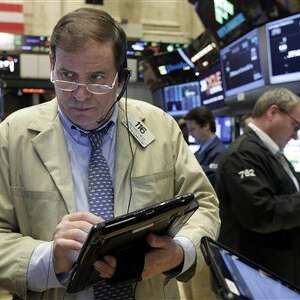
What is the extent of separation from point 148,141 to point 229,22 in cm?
263

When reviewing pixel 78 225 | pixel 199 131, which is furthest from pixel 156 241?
pixel 199 131

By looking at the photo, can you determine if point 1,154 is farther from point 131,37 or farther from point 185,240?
point 131,37

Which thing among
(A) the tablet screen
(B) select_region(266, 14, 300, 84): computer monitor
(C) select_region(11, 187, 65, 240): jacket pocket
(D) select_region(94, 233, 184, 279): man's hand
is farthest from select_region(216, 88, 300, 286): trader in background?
(A) the tablet screen

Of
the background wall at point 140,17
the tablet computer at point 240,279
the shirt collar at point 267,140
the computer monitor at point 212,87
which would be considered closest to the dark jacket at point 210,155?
the computer monitor at point 212,87

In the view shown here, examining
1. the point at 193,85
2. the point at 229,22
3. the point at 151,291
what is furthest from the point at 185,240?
the point at 193,85

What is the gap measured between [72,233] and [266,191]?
1608mm

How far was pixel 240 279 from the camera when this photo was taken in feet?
2.93

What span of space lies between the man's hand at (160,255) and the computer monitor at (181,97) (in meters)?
5.08

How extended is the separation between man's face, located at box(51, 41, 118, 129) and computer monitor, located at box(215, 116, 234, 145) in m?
4.08

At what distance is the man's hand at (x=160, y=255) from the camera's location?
1.29 meters

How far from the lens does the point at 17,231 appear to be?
147 centimetres

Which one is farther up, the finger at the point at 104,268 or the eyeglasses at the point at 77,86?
the eyeglasses at the point at 77,86

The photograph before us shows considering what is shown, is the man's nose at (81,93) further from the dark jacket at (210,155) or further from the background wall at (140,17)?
the background wall at (140,17)

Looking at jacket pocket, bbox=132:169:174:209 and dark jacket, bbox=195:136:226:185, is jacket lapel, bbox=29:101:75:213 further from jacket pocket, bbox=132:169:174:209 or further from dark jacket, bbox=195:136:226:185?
dark jacket, bbox=195:136:226:185
